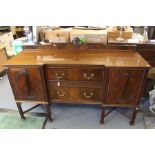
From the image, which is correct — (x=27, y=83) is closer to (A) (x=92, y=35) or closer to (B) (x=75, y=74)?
(B) (x=75, y=74)

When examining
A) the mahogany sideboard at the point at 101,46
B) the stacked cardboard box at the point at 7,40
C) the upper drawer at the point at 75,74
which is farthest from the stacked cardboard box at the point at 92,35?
the stacked cardboard box at the point at 7,40

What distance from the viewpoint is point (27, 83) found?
1.57m

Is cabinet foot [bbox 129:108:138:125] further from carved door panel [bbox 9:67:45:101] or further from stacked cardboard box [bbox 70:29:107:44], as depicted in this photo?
carved door panel [bbox 9:67:45:101]

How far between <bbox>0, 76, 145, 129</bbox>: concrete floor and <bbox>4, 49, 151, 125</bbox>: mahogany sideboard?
30 centimetres

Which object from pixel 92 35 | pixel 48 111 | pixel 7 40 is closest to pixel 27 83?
pixel 48 111

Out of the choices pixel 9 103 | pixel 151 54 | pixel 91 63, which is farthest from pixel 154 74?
pixel 9 103

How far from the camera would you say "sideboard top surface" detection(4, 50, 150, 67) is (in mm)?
1469

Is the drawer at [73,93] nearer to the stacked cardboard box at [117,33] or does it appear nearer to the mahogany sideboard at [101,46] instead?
the mahogany sideboard at [101,46]

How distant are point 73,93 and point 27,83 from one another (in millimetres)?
510

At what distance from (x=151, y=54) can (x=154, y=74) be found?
311mm

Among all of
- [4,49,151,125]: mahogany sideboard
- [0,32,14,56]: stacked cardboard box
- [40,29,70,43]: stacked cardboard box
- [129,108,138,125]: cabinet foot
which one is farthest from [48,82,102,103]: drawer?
[0,32,14,56]: stacked cardboard box

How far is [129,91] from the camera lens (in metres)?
1.55
